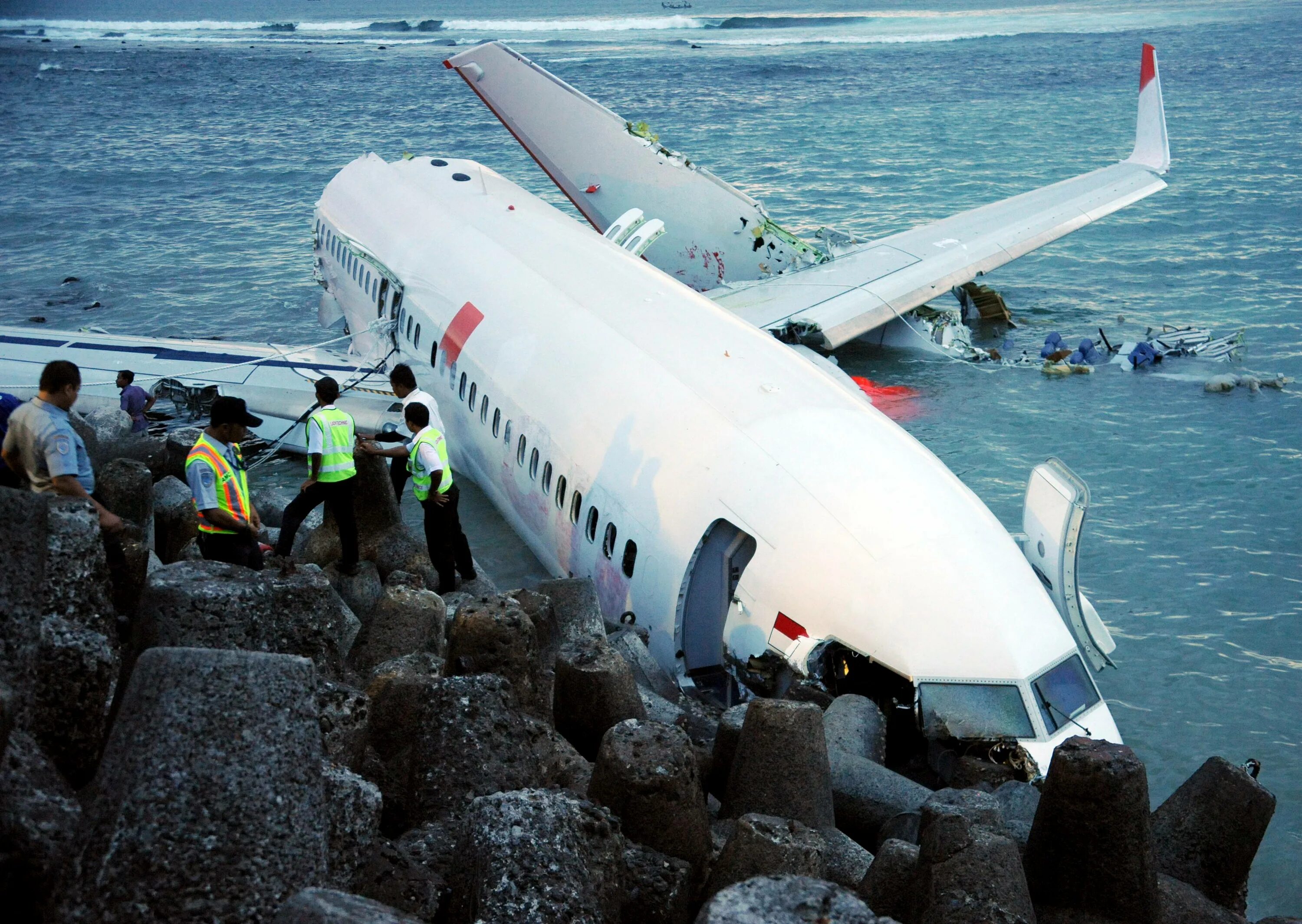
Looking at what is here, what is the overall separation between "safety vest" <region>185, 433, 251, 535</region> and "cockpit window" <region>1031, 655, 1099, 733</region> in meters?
6.80

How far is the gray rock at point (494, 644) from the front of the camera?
8.77 meters

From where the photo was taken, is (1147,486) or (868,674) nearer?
(868,674)

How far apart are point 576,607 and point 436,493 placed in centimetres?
244

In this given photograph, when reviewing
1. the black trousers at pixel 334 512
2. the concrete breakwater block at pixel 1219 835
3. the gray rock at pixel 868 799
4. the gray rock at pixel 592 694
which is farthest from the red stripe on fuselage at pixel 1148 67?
the gray rock at pixel 592 694

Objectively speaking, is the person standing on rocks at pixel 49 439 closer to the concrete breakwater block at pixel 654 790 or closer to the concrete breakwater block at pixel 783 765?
the concrete breakwater block at pixel 654 790

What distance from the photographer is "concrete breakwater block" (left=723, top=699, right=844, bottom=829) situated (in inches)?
318

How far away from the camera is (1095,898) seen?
6988mm

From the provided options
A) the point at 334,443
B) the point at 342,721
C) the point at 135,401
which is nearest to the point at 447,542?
the point at 334,443

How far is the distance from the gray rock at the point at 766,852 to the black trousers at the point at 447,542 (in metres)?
6.93

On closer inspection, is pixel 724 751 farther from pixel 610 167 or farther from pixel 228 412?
pixel 610 167

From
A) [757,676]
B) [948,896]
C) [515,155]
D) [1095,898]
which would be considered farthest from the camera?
[515,155]

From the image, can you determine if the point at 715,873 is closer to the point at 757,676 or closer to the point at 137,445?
the point at 757,676

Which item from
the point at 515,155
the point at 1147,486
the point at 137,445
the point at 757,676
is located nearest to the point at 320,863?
the point at 757,676

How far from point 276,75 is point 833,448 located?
8586 cm
